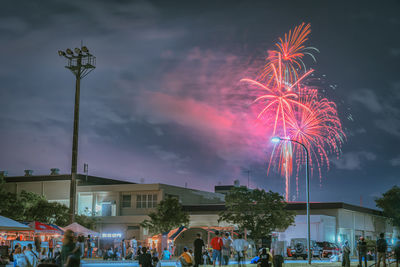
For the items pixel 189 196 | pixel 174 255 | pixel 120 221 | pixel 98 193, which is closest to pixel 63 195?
pixel 98 193

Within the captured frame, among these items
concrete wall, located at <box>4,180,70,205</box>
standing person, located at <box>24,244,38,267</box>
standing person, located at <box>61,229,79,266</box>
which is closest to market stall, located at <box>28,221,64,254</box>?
standing person, located at <box>24,244,38,267</box>

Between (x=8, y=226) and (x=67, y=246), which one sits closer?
(x=67, y=246)

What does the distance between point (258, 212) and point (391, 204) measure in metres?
33.5

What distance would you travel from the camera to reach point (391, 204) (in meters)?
81.0

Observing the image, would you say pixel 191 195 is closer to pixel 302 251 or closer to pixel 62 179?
pixel 62 179

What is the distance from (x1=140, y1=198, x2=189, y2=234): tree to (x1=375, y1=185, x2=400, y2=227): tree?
3318 centimetres

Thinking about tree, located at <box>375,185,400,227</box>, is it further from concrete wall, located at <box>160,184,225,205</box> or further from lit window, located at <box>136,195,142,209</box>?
lit window, located at <box>136,195,142,209</box>

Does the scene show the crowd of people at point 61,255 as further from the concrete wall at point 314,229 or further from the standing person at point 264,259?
the concrete wall at point 314,229

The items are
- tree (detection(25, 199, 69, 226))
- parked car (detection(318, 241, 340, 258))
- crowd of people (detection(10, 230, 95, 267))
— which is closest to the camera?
crowd of people (detection(10, 230, 95, 267))

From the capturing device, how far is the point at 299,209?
68250 mm

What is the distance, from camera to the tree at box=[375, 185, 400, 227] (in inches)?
3174

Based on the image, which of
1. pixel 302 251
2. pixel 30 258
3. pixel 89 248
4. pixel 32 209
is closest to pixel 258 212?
pixel 302 251

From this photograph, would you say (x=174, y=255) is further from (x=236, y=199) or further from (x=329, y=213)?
(x=329, y=213)

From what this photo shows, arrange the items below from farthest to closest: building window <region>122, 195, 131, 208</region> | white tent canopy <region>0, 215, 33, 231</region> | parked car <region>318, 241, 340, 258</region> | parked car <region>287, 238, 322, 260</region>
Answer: building window <region>122, 195, 131, 208</region> < parked car <region>318, 241, 340, 258</region> < parked car <region>287, 238, 322, 260</region> < white tent canopy <region>0, 215, 33, 231</region>
